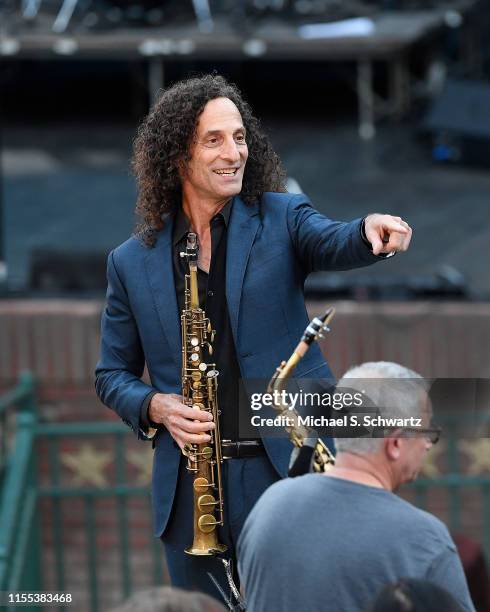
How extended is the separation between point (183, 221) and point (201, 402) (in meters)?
0.51

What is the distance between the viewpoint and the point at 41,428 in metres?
6.84

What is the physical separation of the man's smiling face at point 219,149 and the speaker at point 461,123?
6539 mm

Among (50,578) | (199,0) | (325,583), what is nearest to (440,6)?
(199,0)

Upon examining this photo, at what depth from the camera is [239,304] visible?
150 inches

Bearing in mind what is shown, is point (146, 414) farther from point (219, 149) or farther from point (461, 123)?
point (461, 123)

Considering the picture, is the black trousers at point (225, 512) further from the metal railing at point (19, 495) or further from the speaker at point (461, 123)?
the speaker at point (461, 123)

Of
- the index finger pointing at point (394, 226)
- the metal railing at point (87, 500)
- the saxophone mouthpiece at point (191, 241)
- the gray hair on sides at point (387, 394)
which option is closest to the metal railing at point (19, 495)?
the metal railing at point (87, 500)

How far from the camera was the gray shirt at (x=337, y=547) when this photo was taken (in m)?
3.22

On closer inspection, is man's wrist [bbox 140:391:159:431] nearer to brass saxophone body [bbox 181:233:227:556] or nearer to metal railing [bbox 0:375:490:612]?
brass saxophone body [bbox 181:233:227:556]

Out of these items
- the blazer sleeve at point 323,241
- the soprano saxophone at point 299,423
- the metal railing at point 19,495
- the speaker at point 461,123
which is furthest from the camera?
the speaker at point 461,123

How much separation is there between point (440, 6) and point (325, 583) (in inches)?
360

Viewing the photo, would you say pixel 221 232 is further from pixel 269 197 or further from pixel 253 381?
pixel 253 381

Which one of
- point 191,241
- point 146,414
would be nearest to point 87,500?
point 146,414

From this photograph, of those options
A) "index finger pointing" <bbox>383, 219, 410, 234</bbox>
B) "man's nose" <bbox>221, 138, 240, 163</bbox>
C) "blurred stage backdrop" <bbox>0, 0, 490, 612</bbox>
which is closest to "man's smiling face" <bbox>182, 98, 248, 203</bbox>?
"man's nose" <bbox>221, 138, 240, 163</bbox>
